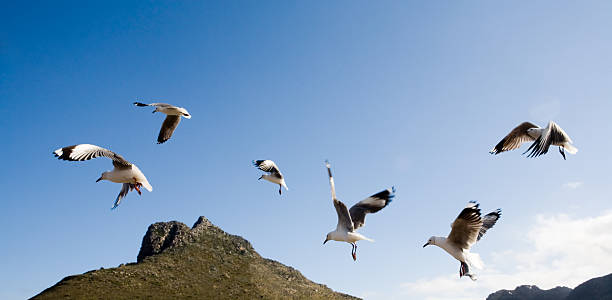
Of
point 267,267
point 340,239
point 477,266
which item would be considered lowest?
point 477,266

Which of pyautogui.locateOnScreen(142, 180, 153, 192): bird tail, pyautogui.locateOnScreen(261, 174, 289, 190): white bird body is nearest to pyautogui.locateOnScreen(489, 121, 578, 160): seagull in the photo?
pyautogui.locateOnScreen(261, 174, 289, 190): white bird body

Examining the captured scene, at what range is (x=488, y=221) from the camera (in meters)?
18.6

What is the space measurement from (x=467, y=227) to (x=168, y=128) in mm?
16580

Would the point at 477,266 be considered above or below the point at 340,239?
below

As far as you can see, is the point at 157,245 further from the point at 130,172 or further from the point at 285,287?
the point at 130,172

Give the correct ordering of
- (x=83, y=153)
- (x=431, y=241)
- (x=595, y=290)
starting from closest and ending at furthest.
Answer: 1. (x=83, y=153)
2. (x=431, y=241)
3. (x=595, y=290)

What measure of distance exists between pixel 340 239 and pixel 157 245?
4437 inches

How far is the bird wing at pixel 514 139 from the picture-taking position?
75.3 ft

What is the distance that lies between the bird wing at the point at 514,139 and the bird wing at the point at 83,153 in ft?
57.7

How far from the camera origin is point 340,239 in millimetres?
18641

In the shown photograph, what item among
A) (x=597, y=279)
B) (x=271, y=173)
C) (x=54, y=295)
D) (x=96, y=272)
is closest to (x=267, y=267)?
(x=96, y=272)

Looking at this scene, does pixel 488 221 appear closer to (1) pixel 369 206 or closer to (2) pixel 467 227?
(2) pixel 467 227

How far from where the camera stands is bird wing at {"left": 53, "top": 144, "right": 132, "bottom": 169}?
16.5 metres

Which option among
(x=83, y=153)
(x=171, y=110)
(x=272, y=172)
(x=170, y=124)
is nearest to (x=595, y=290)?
(x=272, y=172)
